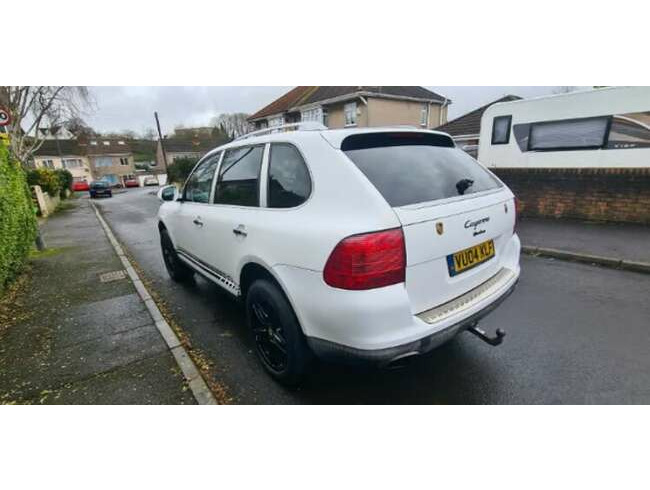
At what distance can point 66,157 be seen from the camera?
167 ft

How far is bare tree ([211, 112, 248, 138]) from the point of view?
5584 centimetres

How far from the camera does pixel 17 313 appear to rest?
161 inches

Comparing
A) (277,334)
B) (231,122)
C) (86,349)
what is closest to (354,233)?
(277,334)

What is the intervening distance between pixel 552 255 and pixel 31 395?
6.73 m

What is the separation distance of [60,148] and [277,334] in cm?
6592

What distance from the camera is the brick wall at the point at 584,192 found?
6.70 meters

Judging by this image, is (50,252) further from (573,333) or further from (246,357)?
(573,333)

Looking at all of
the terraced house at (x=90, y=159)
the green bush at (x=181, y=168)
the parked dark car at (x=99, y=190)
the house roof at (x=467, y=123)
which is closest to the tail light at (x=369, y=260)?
the house roof at (x=467, y=123)

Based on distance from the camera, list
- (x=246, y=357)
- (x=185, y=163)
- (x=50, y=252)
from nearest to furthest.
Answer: (x=246, y=357) → (x=50, y=252) → (x=185, y=163)

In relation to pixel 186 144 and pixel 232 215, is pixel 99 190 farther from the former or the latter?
pixel 186 144

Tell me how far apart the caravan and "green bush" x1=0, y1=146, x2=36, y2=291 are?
36.8 ft

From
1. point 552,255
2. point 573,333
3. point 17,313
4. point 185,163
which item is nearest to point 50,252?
point 17,313

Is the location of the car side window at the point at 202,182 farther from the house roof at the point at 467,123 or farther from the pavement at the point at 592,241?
the house roof at the point at 467,123

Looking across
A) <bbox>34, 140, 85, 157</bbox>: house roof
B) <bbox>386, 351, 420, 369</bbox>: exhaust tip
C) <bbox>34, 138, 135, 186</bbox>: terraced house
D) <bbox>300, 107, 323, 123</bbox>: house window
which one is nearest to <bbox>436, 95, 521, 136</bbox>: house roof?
<bbox>300, 107, 323, 123</bbox>: house window
